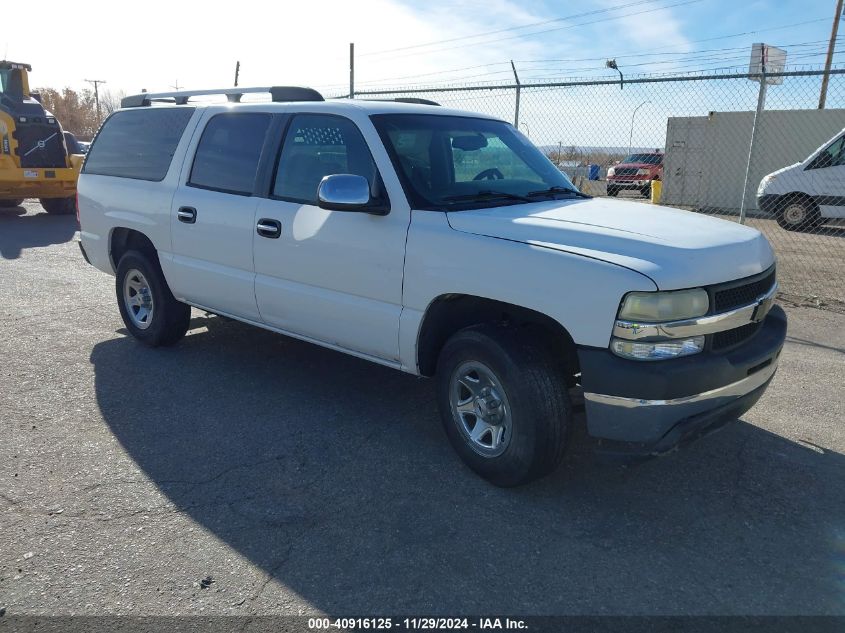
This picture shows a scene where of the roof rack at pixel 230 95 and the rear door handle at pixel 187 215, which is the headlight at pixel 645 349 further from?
the rear door handle at pixel 187 215

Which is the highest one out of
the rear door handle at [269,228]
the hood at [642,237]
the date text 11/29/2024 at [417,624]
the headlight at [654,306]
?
the hood at [642,237]

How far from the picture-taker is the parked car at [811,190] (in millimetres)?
13961

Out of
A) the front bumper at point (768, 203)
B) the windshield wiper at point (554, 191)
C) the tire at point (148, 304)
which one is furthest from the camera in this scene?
the front bumper at point (768, 203)

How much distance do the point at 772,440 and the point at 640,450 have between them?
159cm

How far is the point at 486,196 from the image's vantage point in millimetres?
4078

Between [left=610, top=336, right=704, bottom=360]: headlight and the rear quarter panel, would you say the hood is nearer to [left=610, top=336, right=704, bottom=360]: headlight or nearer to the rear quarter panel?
[left=610, top=336, right=704, bottom=360]: headlight

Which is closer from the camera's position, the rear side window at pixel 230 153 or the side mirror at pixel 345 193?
the side mirror at pixel 345 193

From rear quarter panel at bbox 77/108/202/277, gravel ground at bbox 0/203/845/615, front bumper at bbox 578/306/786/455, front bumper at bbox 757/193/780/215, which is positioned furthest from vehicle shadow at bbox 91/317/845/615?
front bumper at bbox 757/193/780/215

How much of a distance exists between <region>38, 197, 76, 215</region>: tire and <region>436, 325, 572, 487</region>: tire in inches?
553

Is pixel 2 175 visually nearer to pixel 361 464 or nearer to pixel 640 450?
pixel 361 464

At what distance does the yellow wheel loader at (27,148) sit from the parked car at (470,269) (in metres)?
9.97

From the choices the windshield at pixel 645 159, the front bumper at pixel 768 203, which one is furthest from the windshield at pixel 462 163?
the windshield at pixel 645 159

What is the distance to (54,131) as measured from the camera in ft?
47.4

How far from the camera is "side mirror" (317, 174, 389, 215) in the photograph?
376cm
